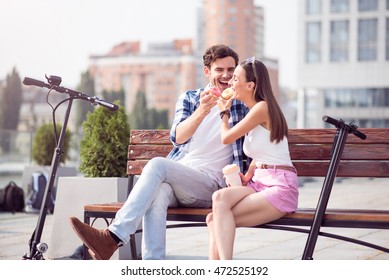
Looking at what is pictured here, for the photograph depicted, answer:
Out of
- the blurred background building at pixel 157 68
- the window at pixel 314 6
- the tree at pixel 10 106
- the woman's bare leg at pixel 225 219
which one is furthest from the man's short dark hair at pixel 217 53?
the blurred background building at pixel 157 68

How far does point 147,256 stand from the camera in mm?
4129

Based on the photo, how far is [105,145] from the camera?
19.5 feet

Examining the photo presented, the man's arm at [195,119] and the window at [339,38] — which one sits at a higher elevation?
the window at [339,38]

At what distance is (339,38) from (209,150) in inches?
1818

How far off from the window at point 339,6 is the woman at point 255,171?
152ft

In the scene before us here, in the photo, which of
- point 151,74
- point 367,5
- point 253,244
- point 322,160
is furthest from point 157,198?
point 151,74

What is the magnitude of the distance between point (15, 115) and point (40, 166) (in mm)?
72990

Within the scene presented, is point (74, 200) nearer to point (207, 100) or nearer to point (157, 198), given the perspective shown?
point (157, 198)

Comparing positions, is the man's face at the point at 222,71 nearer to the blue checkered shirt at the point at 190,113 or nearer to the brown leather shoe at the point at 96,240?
the blue checkered shirt at the point at 190,113

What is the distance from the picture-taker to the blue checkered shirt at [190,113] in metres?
4.50

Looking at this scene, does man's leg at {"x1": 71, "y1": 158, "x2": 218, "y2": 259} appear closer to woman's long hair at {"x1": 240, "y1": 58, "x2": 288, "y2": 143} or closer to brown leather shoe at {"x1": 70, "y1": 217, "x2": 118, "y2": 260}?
brown leather shoe at {"x1": 70, "y1": 217, "x2": 118, "y2": 260}
